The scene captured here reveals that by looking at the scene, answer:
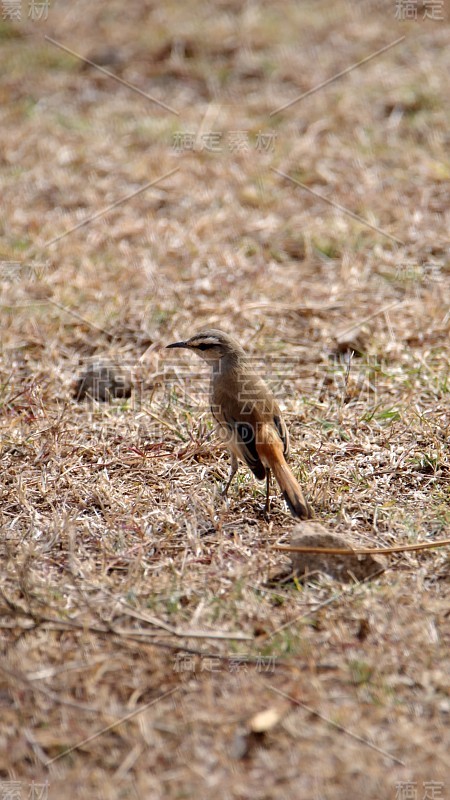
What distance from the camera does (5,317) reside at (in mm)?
6848

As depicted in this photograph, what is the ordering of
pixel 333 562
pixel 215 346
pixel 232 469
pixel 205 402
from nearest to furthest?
pixel 333 562 → pixel 232 469 → pixel 215 346 → pixel 205 402

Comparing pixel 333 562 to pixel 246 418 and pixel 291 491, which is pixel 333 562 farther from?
pixel 246 418

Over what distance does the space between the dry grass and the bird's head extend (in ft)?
1.44

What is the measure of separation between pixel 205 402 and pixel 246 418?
0.98 metres

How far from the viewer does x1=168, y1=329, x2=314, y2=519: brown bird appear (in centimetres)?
466

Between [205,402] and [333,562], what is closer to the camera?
[333,562]

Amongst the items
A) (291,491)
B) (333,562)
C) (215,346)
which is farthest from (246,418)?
(333,562)

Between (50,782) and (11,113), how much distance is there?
814 cm

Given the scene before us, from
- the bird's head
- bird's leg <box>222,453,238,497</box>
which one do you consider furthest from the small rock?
the bird's head

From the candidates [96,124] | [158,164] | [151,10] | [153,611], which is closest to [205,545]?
[153,611]

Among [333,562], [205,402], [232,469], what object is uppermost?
[333,562]

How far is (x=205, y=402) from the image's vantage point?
19.1 feet

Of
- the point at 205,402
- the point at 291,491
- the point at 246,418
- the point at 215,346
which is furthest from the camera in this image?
the point at 205,402

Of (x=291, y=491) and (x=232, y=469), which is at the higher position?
(x=291, y=491)
